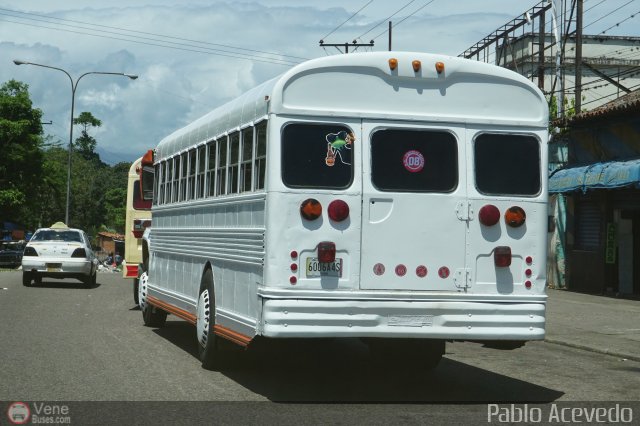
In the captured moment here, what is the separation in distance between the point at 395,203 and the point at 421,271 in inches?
24.8

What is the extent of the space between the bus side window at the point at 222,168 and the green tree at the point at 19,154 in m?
61.9

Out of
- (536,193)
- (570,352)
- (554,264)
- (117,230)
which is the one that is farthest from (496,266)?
(117,230)

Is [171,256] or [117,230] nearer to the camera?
[171,256]

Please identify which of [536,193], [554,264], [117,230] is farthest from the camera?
[117,230]

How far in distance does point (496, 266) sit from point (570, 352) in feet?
18.6

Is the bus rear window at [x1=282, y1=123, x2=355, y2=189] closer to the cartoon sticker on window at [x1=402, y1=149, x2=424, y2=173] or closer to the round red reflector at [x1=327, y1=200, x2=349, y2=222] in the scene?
the round red reflector at [x1=327, y1=200, x2=349, y2=222]

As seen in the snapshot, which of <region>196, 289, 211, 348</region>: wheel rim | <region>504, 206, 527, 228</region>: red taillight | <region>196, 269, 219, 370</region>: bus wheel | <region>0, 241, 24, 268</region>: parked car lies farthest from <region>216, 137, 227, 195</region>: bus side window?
<region>0, 241, 24, 268</region>: parked car

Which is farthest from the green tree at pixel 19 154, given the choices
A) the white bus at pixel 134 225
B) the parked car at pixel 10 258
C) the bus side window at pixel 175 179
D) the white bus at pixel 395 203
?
the white bus at pixel 395 203

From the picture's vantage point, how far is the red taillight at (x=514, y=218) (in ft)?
31.6

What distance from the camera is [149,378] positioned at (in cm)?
1039

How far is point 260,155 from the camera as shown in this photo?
32.0ft

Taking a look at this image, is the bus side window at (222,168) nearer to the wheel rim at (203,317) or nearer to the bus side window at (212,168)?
the bus side window at (212,168)

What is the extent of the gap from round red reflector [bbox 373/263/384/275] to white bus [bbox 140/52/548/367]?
12 millimetres

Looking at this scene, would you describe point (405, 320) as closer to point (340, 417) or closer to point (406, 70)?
point (340, 417)
